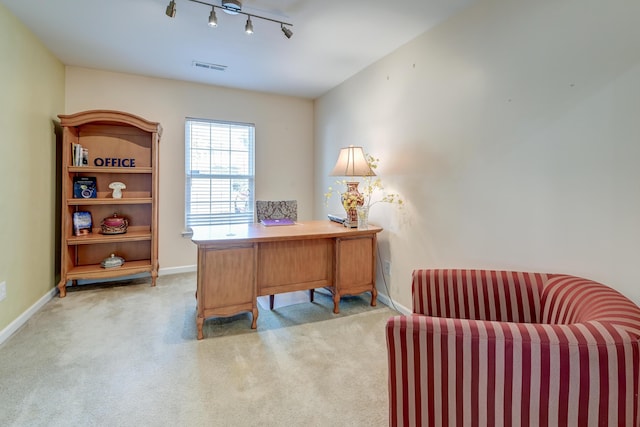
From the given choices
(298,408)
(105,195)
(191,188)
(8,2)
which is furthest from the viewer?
(191,188)

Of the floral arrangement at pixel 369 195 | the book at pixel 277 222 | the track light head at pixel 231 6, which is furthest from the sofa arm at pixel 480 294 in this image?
the track light head at pixel 231 6

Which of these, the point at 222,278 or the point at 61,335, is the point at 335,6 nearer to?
the point at 222,278

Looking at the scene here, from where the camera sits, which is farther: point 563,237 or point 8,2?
point 8,2

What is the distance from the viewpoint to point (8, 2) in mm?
2258

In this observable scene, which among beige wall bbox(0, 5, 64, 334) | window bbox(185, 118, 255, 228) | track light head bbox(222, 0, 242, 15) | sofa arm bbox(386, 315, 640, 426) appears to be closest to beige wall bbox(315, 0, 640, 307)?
sofa arm bbox(386, 315, 640, 426)

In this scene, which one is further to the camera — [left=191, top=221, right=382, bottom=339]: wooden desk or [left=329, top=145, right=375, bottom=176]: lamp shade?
[left=329, top=145, right=375, bottom=176]: lamp shade

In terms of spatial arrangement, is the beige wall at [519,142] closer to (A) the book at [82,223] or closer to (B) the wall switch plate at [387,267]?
(B) the wall switch plate at [387,267]

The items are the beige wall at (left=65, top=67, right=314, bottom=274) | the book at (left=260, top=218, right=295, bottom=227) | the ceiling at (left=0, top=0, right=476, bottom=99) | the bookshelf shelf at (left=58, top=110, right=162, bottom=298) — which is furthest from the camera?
the beige wall at (left=65, top=67, right=314, bottom=274)

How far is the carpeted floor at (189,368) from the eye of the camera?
159cm

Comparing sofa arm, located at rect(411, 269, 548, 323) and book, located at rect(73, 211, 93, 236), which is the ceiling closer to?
book, located at rect(73, 211, 93, 236)

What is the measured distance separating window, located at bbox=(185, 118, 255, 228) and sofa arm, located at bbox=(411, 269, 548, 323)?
2.79 meters

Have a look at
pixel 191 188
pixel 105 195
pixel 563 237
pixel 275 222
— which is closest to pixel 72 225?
pixel 105 195

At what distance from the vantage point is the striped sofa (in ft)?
2.83

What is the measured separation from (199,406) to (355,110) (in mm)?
3153
